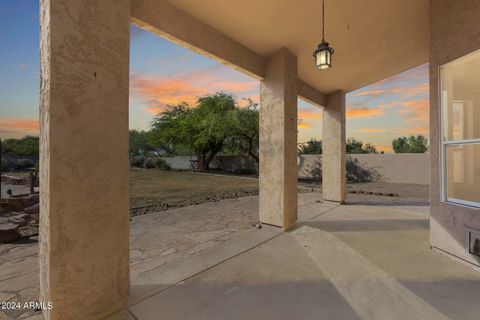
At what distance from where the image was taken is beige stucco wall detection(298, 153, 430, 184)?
1194 centimetres

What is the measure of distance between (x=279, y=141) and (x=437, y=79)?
229 cm

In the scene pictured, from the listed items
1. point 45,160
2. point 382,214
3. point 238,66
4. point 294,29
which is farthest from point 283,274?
point 382,214

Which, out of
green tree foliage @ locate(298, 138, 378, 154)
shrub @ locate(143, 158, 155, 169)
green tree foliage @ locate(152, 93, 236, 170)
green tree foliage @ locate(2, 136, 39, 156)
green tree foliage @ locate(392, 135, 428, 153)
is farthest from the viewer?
green tree foliage @ locate(392, 135, 428, 153)

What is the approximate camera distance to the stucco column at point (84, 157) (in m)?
1.56

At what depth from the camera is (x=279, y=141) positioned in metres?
3.96

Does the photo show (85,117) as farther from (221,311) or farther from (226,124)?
(226,124)

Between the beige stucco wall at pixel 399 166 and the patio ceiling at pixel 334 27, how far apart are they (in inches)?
368

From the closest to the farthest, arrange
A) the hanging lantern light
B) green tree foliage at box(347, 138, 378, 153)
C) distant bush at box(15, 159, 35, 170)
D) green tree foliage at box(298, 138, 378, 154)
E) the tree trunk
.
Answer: the hanging lantern light, distant bush at box(15, 159, 35, 170), the tree trunk, green tree foliage at box(298, 138, 378, 154), green tree foliage at box(347, 138, 378, 153)

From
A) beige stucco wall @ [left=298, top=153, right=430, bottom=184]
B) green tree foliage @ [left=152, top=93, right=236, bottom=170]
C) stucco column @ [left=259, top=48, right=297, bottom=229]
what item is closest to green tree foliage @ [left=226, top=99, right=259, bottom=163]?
green tree foliage @ [left=152, top=93, right=236, bottom=170]

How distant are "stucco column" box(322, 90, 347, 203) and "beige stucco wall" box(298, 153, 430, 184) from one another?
812cm

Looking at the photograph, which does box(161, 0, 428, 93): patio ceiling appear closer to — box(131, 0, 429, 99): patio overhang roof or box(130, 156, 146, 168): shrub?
box(131, 0, 429, 99): patio overhang roof

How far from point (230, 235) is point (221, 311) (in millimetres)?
1919

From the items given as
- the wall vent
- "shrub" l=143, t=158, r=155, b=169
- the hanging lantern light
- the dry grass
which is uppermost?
the hanging lantern light

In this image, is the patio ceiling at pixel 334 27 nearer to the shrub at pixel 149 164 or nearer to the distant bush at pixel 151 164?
the distant bush at pixel 151 164
